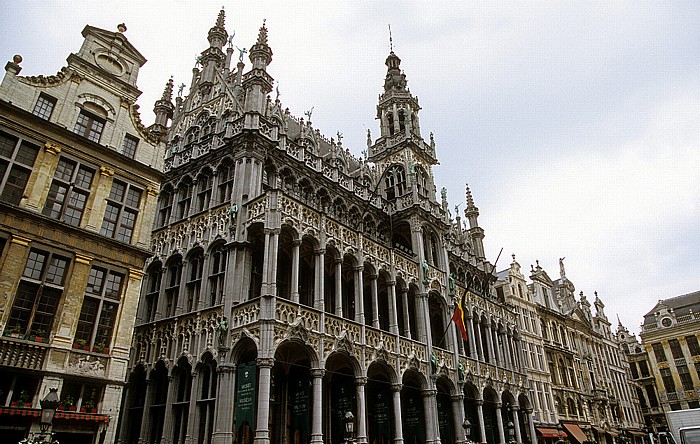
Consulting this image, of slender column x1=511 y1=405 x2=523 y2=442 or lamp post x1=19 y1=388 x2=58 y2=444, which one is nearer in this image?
lamp post x1=19 y1=388 x2=58 y2=444

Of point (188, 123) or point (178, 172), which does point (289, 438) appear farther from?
point (188, 123)

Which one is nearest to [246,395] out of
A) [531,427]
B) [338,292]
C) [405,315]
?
[338,292]

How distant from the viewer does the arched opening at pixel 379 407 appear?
2761 cm

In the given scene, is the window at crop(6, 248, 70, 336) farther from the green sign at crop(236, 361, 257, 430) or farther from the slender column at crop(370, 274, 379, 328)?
the slender column at crop(370, 274, 379, 328)

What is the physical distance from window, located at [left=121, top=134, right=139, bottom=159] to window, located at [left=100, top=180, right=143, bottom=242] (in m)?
1.55

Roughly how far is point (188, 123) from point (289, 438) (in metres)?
21.3

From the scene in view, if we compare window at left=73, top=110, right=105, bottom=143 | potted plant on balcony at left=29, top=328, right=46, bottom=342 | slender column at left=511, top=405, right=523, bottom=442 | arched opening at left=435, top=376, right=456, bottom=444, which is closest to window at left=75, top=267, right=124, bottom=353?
potted plant on balcony at left=29, top=328, right=46, bottom=342

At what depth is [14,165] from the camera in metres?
18.7

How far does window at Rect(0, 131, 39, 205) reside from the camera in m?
18.3

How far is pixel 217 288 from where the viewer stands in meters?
25.4

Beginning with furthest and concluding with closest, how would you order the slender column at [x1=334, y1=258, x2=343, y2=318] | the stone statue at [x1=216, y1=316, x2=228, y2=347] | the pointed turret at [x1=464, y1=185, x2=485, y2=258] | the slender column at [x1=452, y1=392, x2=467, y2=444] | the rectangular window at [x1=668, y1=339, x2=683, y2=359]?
1. the rectangular window at [x1=668, y1=339, x2=683, y2=359]
2. the pointed turret at [x1=464, y1=185, x2=485, y2=258]
3. the slender column at [x1=452, y1=392, x2=467, y2=444]
4. the slender column at [x1=334, y1=258, x2=343, y2=318]
5. the stone statue at [x1=216, y1=316, x2=228, y2=347]

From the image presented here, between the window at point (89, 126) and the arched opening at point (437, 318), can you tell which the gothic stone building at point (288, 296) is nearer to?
the arched opening at point (437, 318)

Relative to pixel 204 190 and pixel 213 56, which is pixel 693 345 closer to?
pixel 204 190

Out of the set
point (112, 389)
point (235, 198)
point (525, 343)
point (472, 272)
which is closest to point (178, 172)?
point (235, 198)
